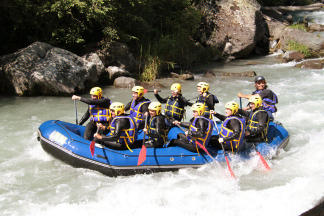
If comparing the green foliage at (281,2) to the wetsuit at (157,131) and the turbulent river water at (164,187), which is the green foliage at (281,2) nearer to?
the turbulent river water at (164,187)

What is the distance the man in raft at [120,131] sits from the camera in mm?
5336

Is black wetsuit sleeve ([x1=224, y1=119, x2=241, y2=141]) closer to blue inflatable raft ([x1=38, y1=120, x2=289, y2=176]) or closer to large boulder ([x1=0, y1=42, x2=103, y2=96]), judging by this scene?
blue inflatable raft ([x1=38, y1=120, x2=289, y2=176])

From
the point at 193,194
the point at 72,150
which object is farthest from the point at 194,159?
the point at 72,150

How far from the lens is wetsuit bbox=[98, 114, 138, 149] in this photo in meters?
5.33

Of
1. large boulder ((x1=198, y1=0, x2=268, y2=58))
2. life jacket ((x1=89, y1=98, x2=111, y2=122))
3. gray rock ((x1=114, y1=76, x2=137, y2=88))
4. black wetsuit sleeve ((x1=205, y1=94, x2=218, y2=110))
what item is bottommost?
gray rock ((x1=114, y1=76, x2=137, y2=88))

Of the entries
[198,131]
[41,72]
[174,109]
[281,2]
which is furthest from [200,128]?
[281,2]

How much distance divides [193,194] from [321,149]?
9.66 feet

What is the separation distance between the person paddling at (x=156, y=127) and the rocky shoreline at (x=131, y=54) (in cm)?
493

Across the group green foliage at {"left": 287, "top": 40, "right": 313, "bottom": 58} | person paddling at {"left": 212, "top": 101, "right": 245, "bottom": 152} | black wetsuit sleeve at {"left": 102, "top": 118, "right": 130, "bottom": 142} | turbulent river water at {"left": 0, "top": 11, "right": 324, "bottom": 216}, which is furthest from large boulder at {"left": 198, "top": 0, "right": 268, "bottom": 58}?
black wetsuit sleeve at {"left": 102, "top": 118, "right": 130, "bottom": 142}

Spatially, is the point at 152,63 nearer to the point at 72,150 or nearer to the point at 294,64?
the point at 294,64

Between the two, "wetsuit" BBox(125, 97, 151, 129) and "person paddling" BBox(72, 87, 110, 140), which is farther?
"wetsuit" BBox(125, 97, 151, 129)

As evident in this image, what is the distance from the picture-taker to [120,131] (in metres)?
5.35

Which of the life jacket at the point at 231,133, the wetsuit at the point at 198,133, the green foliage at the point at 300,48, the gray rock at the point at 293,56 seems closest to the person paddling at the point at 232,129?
the life jacket at the point at 231,133

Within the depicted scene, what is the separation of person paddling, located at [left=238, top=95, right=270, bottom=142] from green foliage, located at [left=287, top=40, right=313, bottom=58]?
32.4 feet
